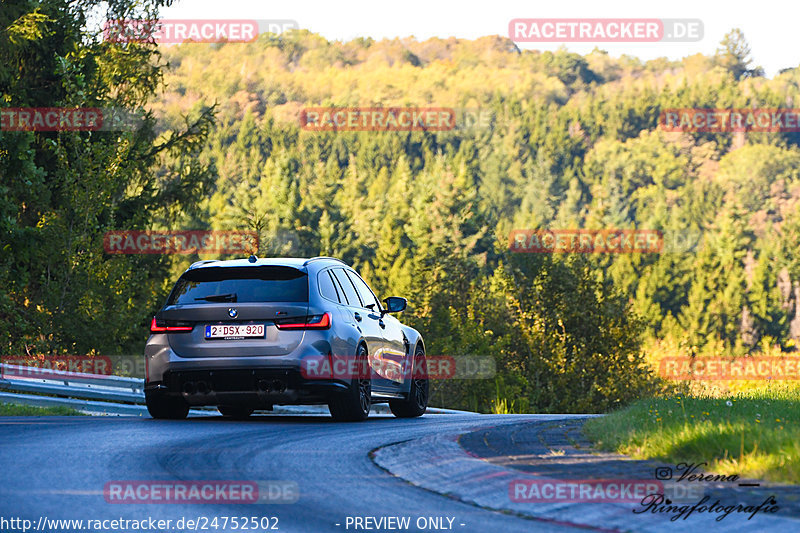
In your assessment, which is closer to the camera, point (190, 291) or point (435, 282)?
point (190, 291)

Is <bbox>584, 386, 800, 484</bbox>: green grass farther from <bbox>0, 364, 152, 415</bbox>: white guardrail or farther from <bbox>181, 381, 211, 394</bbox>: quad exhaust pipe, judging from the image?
<bbox>0, 364, 152, 415</bbox>: white guardrail

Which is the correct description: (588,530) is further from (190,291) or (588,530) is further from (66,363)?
(66,363)

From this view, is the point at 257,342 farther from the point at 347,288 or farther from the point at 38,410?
the point at 38,410

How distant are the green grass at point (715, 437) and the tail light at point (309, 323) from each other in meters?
2.96

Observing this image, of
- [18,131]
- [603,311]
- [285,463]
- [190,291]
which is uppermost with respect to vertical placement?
[18,131]

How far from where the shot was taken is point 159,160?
3928 centimetres

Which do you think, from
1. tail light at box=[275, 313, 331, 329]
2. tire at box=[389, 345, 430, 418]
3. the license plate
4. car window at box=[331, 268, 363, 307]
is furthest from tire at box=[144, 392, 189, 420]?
tire at box=[389, 345, 430, 418]

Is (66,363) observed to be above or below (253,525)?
below

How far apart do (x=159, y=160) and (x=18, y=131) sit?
14.7 m

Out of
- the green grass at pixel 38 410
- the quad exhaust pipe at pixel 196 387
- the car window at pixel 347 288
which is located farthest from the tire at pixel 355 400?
the green grass at pixel 38 410

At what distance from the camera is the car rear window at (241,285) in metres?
12.8

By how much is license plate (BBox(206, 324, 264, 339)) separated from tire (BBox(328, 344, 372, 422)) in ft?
3.58

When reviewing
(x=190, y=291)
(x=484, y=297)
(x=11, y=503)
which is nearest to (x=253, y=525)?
(x=11, y=503)

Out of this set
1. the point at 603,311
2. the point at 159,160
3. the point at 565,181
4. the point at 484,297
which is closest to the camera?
the point at 159,160
